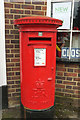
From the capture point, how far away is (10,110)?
9.72ft

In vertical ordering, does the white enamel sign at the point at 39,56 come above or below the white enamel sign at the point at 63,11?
below

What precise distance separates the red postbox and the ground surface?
1.37 ft

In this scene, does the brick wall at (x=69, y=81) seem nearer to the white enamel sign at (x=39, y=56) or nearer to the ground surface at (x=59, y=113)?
the ground surface at (x=59, y=113)

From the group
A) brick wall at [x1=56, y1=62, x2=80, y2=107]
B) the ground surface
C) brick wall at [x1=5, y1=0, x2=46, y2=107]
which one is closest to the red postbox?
the ground surface

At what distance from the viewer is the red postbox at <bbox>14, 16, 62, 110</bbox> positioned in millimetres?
2176

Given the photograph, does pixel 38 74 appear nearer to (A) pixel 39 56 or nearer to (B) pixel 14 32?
(A) pixel 39 56

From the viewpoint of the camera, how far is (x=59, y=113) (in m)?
2.85

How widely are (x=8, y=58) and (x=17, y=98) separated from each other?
96 cm

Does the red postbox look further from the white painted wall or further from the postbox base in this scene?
the white painted wall

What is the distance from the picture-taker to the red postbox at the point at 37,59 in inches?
85.7

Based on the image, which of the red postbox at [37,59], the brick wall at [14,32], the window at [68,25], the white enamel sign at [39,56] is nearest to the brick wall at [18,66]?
the brick wall at [14,32]

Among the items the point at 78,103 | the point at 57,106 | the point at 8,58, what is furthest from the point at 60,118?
the point at 8,58

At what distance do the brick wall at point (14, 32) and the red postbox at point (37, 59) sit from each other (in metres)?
0.63

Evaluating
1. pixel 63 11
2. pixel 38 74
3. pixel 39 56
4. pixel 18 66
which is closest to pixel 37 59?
pixel 39 56
